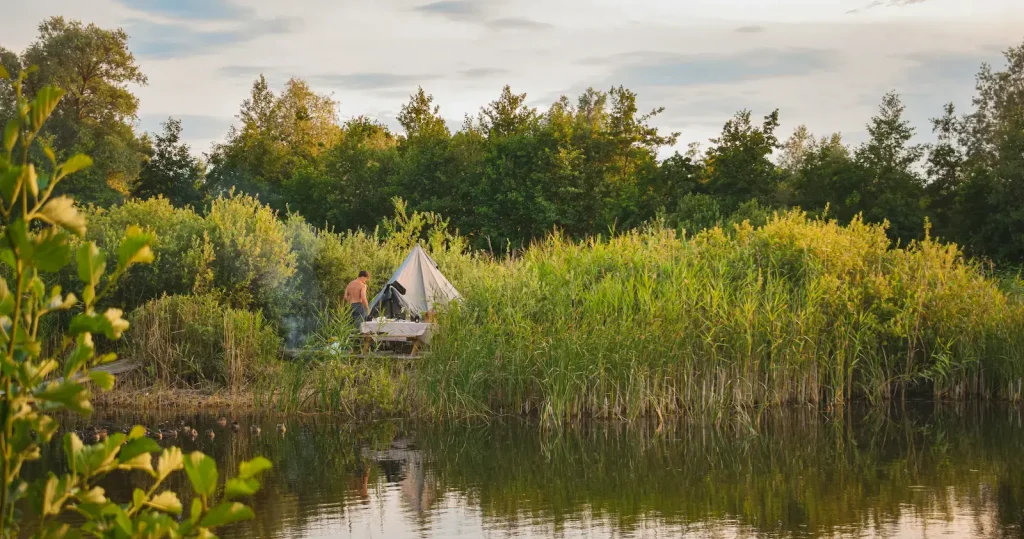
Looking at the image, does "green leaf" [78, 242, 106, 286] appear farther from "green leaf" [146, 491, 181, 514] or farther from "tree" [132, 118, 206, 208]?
"tree" [132, 118, 206, 208]

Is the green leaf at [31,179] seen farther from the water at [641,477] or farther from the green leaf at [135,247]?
the water at [641,477]

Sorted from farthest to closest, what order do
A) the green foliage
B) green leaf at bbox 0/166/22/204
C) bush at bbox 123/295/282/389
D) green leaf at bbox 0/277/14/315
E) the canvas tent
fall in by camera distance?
the canvas tent → the green foliage → bush at bbox 123/295/282/389 → green leaf at bbox 0/277/14/315 → green leaf at bbox 0/166/22/204

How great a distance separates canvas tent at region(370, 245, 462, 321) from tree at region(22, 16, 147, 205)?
2983 cm

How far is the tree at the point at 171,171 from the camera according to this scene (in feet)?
158

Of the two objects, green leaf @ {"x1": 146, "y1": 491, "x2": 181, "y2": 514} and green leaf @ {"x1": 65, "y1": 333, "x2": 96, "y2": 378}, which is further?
green leaf @ {"x1": 146, "y1": 491, "x2": 181, "y2": 514}

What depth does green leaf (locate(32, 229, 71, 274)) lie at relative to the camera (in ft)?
6.84

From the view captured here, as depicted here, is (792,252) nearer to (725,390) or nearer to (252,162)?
(725,390)

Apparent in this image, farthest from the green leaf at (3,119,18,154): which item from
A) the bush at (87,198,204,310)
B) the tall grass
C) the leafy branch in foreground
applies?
the bush at (87,198,204,310)

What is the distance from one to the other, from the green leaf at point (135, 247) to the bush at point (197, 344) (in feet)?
46.9

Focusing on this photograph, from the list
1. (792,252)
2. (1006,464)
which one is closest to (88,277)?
(1006,464)

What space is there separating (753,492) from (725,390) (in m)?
4.00

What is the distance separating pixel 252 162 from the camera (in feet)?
181

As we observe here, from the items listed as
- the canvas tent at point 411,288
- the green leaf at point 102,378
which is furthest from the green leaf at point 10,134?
the canvas tent at point 411,288

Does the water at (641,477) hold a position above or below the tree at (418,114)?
below
